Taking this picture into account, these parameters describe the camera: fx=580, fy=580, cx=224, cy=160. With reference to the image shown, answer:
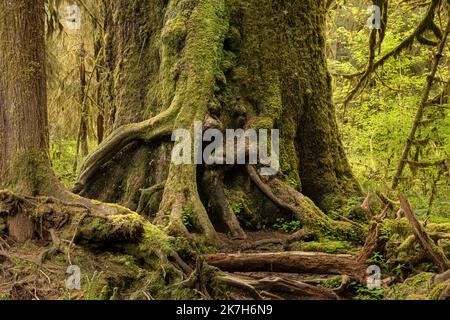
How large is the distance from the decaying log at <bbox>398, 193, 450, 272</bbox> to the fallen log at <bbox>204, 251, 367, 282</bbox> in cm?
65

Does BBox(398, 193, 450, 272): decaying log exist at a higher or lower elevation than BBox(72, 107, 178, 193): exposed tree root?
lower

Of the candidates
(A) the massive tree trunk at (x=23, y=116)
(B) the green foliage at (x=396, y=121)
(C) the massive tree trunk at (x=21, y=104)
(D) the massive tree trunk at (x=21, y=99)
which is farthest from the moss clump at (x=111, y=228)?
(B) the green foliage at (x=396, y=121)

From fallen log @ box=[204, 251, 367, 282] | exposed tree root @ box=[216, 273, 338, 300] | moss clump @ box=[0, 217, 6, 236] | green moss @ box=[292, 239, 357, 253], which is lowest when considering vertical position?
exposed tree root @ box=[216, 273, 338, 300]

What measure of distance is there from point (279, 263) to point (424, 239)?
1378 millimetres

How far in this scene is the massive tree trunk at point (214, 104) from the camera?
6.90 metres

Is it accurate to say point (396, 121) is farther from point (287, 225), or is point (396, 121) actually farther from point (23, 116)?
point (23, 116)

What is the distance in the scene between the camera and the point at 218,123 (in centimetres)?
693

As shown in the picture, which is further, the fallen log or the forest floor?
the fallen log

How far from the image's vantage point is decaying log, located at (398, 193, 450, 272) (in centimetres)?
504

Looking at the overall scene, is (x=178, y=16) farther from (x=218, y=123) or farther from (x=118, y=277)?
(x=118, y=277)

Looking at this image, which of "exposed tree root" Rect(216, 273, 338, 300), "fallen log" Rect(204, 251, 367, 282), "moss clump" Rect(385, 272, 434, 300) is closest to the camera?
"moss clump" Rect(385, 272, 434, 300)

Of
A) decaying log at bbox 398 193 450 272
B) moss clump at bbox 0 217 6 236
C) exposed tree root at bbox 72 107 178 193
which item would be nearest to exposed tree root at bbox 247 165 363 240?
exposed tree root at bbox 72 107 178 193

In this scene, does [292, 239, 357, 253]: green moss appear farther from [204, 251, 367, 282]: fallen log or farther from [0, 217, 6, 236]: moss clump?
[0, 217, 6, 236]: moss clump

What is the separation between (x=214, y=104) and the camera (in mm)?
7086
